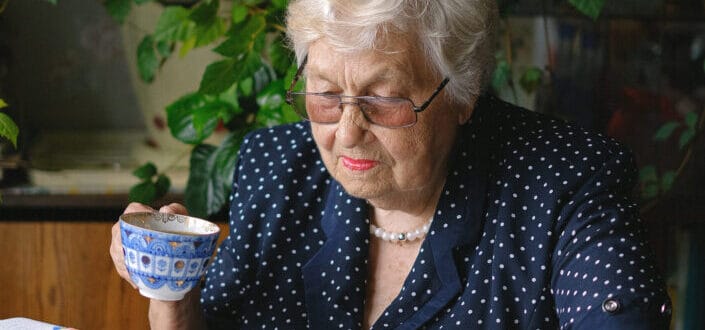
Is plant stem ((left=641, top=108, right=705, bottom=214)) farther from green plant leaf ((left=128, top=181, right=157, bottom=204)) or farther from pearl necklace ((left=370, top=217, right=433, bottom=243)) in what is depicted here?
green plant leaf ((left=128, top=181, right=157, bottom=204))

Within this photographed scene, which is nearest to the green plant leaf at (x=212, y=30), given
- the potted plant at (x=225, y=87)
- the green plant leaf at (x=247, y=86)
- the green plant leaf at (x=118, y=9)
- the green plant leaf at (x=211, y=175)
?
the potted plant at (x=225, y=87)

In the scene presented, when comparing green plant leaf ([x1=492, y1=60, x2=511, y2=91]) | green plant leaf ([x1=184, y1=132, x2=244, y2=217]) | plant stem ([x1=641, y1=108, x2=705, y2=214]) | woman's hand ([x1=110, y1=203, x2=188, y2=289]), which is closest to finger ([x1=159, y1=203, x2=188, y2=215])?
woman's hand ([x1=110, y1=203, x2=188, y2=289])

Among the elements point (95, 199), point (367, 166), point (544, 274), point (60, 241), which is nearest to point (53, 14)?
point (95, 199)

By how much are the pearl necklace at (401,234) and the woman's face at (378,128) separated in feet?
0.38

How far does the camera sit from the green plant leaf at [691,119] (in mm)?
2451

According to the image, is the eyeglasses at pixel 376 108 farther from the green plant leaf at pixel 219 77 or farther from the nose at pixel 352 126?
the green plant leaf at pixel 219 77

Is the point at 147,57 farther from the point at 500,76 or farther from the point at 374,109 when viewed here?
the point at 374,109

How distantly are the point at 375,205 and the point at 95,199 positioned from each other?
128 centimetres

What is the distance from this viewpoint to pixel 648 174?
8.16 feet

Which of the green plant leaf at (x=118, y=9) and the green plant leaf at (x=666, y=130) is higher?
the green plant leaf at (x=118, y=9)

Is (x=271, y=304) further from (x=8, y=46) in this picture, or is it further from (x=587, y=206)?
(x=8, y=46)

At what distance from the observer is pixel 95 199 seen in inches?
105

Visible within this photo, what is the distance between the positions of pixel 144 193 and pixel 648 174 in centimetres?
134

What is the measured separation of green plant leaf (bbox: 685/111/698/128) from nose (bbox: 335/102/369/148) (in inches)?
52.0
